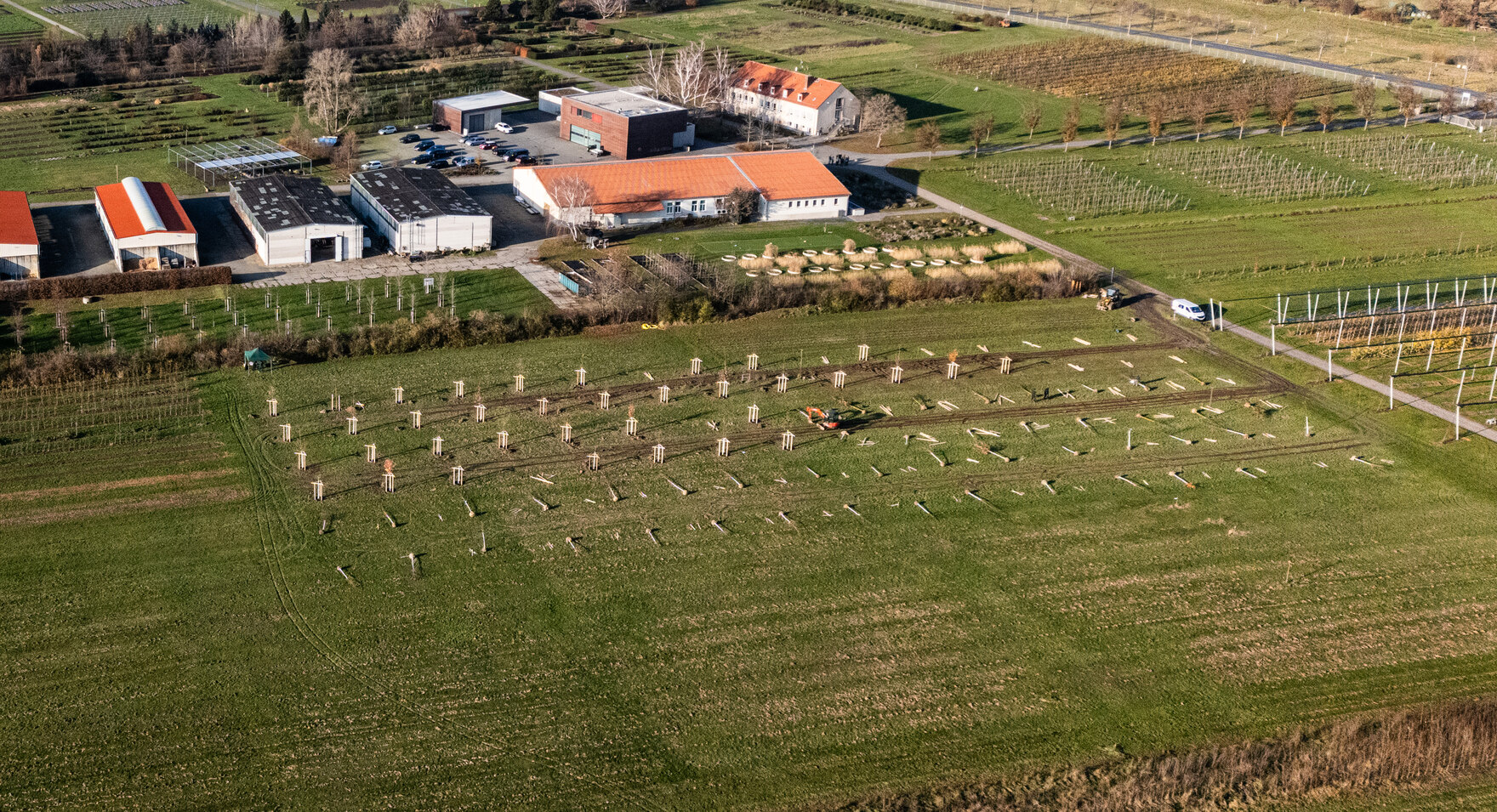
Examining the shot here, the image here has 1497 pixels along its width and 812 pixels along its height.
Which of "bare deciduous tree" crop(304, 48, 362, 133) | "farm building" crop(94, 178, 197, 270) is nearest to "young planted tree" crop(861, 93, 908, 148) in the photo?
"bare deciduous tree" crop(304, 48, 362, 133)

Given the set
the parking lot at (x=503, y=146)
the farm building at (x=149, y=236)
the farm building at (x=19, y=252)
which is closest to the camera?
the farm building at (x=19, y=252)

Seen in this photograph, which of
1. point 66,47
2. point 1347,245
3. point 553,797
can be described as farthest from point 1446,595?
point 66,47

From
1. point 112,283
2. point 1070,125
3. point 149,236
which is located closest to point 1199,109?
point 1070,125

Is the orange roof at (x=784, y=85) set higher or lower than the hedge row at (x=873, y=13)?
lower

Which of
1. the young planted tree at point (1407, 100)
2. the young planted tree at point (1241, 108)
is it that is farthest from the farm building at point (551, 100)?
the young planted tree at point (1407, 100)

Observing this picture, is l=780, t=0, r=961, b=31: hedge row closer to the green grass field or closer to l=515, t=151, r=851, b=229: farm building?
l=515, t=151, r=851, b=229: farm building

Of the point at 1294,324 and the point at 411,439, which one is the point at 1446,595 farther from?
the point at 411,439

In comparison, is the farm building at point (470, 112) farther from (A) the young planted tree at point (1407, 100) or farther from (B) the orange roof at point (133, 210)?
(A) the young planted tree at point (1407, 100)
